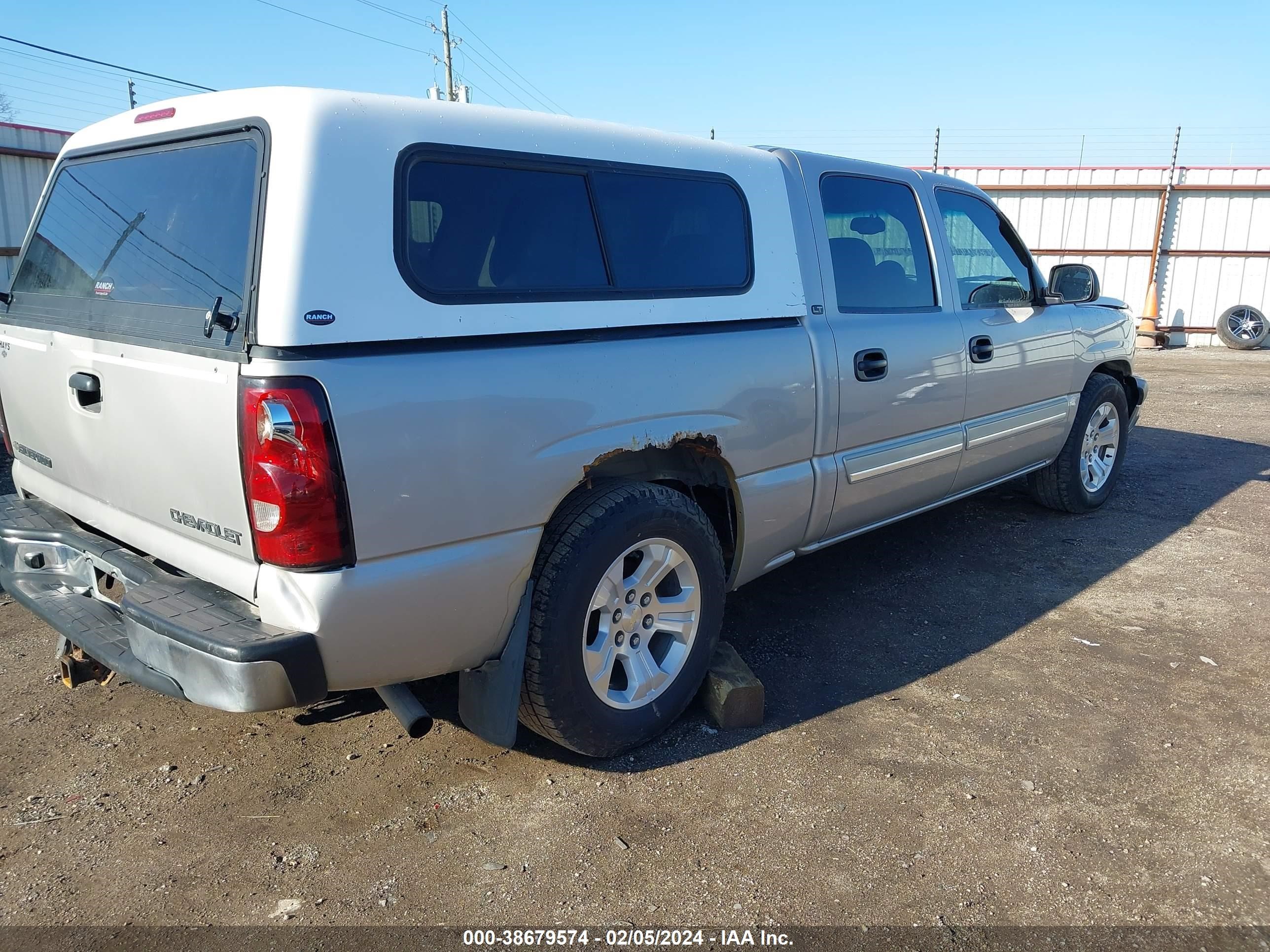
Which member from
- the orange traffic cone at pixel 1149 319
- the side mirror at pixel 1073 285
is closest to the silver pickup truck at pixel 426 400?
the side mirror at pixel 1073 285

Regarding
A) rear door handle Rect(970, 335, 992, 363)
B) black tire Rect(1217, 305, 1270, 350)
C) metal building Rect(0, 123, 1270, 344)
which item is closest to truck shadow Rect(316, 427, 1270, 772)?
rear door handle Rect(970, 335, 992, 363)

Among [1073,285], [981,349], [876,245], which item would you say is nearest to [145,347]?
[876,245]

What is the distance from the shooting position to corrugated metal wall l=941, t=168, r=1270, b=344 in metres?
16.1

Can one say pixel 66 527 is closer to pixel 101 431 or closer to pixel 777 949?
pixel 101 431

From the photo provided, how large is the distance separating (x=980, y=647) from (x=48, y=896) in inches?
138

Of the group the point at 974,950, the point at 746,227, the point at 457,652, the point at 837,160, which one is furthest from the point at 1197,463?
the point at 457,652

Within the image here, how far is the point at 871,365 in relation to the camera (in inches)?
154

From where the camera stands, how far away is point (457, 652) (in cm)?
270

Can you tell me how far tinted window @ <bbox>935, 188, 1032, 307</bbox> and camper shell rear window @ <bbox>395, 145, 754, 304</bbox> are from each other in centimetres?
165

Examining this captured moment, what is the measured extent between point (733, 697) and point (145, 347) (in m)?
2.20

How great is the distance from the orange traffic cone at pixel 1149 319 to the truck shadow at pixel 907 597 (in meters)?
10.6

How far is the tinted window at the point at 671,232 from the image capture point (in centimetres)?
305

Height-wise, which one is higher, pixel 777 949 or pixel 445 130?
pixel 445 130

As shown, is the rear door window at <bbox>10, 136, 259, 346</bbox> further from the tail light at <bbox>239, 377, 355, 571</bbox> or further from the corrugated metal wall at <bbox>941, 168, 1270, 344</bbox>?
the corrugated metal wall at <bbox>941, 168, 1270, 344</bbox>
